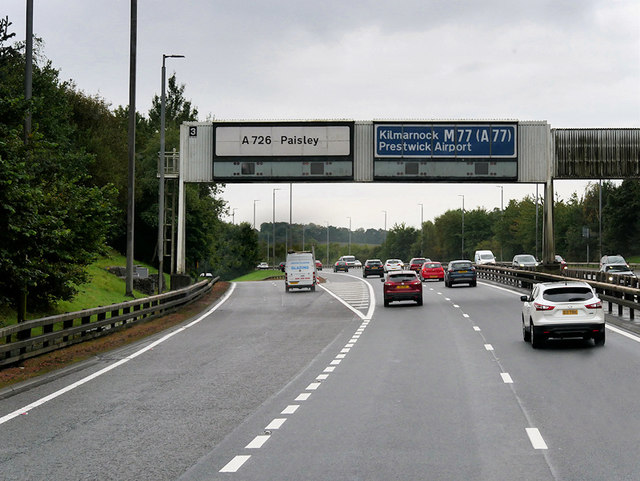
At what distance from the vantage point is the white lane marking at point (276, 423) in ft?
35.8

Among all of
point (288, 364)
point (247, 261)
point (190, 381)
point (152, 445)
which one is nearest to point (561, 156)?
point (288, 364)

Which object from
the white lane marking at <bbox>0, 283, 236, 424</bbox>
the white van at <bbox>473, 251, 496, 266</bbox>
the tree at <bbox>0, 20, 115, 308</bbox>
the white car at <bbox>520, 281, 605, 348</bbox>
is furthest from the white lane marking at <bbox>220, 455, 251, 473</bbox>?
the white van at <bbox>473, 251, 496, 266</bbox>

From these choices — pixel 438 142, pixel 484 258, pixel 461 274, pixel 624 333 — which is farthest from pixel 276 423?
pixel 484 258

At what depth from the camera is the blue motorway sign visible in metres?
43.0

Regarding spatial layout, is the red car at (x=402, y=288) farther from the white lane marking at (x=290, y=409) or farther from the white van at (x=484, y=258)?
the white van at (x=484, y=258)

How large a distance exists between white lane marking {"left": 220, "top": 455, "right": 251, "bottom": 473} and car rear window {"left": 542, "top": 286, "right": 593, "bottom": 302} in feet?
42.3

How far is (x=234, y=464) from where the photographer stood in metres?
8.73

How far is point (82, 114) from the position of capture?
75.2 m

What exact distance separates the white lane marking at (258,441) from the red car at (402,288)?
28210 mm

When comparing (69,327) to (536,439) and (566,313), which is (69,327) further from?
(536,439)

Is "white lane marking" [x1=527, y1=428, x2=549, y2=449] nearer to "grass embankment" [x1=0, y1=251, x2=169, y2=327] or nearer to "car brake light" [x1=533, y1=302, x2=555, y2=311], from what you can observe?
"car brake light" [x1=533, y1=302, x2=555, y2=311]

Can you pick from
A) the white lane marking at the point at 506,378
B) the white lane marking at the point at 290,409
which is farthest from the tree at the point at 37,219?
the white lane marking at the point at 506,378

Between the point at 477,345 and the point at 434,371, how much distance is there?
17.4 ft

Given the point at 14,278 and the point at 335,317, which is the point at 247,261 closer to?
the point at 335,317
